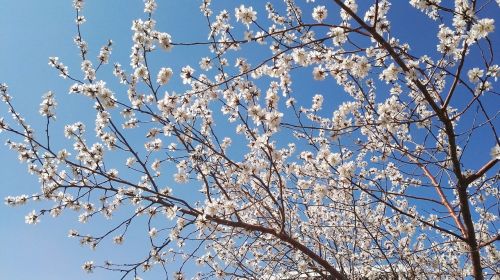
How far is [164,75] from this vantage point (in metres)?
4.32

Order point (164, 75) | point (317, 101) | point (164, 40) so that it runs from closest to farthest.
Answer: point (164, 40)
point (164, 75)
point (317, 101)

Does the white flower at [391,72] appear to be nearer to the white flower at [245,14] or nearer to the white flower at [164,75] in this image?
the white flower at [245,14]

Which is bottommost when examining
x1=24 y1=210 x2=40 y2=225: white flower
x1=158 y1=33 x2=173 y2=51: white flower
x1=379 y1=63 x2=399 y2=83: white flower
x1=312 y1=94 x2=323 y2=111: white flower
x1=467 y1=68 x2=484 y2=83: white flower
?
x1=24 y1=210 x2=40 y2=225: white flower

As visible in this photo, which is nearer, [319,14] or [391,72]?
[391,72]

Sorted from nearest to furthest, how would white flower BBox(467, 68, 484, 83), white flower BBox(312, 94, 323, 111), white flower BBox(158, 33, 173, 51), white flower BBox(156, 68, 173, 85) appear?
white flower BBox(467, 68, 484, 83) < white flower BBox(158, 33, 173, 51) < white flower BBox(156, 68, 173, 85) < white flower BBox(312, 94, 323, 111)

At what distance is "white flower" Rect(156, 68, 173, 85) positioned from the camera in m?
4.31

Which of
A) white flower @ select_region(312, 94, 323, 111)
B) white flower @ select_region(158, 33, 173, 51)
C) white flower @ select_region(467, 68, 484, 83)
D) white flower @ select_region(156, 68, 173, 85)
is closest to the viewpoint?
white flower @ select_region(467, 68, 484, 83)

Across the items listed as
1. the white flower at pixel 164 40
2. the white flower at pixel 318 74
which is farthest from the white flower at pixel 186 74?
the white flower at pixel 318 74

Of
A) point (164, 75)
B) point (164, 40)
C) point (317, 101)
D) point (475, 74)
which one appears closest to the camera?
point (475, 74)

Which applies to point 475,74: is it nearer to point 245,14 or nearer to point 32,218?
point 245,14

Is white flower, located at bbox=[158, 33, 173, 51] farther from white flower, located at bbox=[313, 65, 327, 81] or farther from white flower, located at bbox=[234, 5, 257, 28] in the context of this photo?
white flower, located at bbox=[313, 65, 327, 81]

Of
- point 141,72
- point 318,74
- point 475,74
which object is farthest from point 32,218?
point 475,74

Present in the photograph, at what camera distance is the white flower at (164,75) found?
14.1 feet

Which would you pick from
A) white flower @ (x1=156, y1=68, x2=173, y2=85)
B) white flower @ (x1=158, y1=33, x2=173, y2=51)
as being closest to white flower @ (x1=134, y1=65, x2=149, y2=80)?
white flower @ (x1=156, y1=68, x2=173, y2=85)
